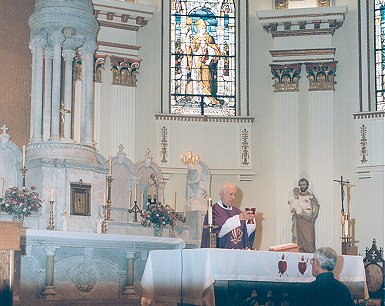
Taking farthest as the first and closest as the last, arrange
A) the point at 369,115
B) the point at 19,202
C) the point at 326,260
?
the point at 369,115 < the point at 19,202 < the point at 326,260

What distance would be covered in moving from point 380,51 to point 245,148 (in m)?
3.75

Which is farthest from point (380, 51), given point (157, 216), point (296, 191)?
point (157, 216)

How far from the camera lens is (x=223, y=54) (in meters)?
19.7

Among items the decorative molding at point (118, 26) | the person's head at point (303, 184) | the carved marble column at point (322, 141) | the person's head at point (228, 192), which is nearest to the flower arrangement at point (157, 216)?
the person's head at point (228, 192)

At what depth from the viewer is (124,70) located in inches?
718

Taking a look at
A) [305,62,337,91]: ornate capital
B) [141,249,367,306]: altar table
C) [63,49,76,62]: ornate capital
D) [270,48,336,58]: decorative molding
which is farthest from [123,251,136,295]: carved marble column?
[270,48,336,58]: decorative molding

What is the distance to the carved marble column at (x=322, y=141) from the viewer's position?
18.3m

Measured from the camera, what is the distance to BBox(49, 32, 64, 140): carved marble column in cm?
1375

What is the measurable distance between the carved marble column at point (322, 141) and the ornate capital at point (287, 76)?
269mm

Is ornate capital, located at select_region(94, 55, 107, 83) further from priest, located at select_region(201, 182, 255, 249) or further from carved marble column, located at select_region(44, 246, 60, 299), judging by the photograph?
priest, located at select_region(201, 182, 255, 249)

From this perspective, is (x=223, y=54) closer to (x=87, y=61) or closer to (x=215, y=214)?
(x=87, y=61)

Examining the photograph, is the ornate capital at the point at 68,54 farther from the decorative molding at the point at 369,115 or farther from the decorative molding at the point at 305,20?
the decorative molding at the point at 369,115

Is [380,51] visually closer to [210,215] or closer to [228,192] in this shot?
[228,192]

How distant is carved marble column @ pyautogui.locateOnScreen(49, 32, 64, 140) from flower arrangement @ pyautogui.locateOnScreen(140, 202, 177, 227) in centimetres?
195
